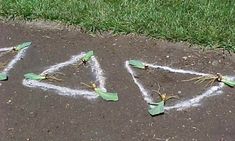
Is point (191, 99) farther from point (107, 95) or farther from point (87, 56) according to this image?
point (87, 56)

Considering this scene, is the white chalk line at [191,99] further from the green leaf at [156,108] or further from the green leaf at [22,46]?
the green leaf at [22,46]

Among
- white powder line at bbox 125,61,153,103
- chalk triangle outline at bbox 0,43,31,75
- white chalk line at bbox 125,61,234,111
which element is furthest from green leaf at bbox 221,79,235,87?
chalk triangle outline at bbox 0,43,31,75

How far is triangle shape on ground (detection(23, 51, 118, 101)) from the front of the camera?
3348mm

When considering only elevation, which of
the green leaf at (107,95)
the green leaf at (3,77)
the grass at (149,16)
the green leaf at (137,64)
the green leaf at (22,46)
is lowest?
the green leaf at (107,95)

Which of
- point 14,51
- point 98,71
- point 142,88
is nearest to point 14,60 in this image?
point 14,51

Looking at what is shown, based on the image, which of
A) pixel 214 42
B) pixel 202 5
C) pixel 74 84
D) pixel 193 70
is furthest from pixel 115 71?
pixel 202 5

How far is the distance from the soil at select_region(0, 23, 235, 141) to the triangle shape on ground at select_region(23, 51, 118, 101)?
0.04m

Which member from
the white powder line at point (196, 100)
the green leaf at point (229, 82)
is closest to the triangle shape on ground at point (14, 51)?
the white powder line at point (196, 100)

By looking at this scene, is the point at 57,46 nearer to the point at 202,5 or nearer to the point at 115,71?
the point at 115,71

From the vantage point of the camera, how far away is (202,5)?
A: 422 centimetres

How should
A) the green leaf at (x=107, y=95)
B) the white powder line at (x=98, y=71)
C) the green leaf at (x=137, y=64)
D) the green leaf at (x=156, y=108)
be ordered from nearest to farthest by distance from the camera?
the green leaf at (x=156, y=108), the green leaf at (x=107, y=95), the white powder line at (x=98, y=71), the green leaf at (x=137, y=64)

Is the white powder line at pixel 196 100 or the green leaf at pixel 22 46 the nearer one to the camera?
the white powder line at pixel 196 100

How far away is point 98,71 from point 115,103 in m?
0.38

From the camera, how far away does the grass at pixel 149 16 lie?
387cm
